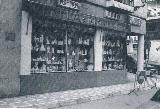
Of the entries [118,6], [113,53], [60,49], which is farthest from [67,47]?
[113,53]

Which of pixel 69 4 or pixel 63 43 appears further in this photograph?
pixel 63 43

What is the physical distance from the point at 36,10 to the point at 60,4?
68.4 inches

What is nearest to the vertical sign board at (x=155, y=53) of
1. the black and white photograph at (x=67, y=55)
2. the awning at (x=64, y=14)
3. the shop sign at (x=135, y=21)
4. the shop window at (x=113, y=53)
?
the shop sign at (x=135, y=21)

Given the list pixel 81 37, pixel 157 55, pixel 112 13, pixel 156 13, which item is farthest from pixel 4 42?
pixel 156 13

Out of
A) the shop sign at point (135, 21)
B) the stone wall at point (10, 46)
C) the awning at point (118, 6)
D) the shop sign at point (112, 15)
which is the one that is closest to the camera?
the stone wall at point (10, 46)

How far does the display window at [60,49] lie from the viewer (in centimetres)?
1334

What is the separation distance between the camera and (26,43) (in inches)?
488

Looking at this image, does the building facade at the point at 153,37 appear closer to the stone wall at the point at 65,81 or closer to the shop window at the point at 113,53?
the shop window at the point at 113,53

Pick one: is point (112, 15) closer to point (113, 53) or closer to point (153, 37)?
point (113, 53)

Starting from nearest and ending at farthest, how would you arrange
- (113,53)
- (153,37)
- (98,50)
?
(98,50), (113,53), (153,37)

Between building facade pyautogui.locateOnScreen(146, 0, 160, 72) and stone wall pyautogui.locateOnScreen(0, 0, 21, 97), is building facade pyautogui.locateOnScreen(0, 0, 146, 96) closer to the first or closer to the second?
stone wall pyautogui.locateOnScreen(0, 0, 21, 97)

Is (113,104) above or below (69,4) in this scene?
below

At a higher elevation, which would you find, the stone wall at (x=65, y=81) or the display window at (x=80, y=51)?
the display window at (x=80, y=51)

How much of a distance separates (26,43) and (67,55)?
125 inches
